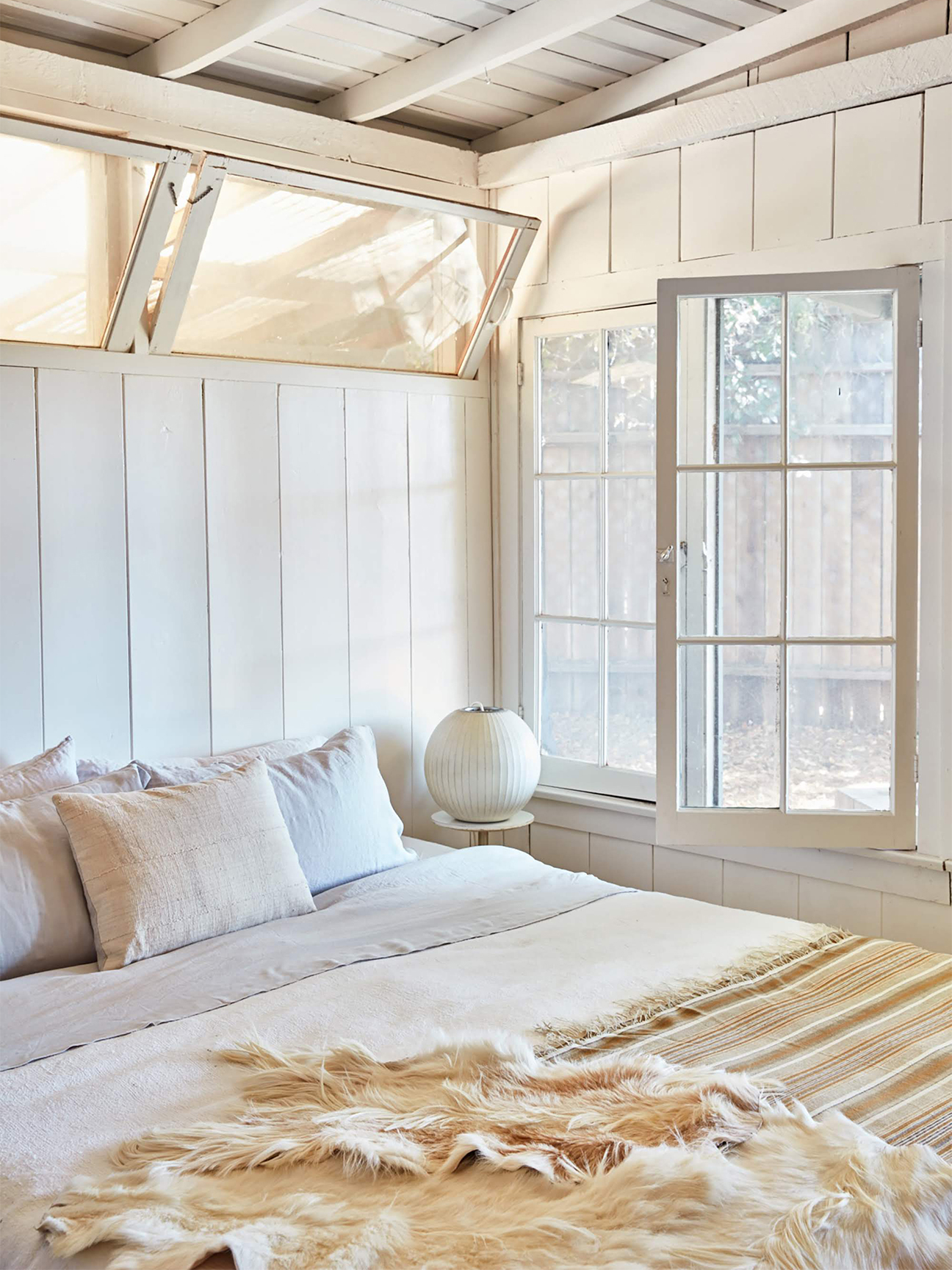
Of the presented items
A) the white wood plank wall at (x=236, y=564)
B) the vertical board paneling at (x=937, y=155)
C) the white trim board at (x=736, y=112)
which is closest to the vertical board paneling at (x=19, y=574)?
the white wood plank wall at (x=236, y=564)

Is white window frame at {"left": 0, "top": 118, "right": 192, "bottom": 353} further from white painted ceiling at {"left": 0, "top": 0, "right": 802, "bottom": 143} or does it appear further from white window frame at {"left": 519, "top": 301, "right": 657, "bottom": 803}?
white window frame at {"left": 519, "top": 301, "right": 657, "bottom": 803}

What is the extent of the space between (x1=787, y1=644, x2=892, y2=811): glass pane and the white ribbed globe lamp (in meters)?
0.79

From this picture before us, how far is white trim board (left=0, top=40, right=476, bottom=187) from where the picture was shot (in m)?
2.72

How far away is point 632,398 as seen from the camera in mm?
3430

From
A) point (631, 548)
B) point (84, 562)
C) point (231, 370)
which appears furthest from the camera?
point (631, 548)

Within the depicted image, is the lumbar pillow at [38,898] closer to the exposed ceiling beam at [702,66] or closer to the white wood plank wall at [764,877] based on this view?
the white wood plank wall at [764,877]

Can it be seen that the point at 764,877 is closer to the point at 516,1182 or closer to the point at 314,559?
the point at 314,559

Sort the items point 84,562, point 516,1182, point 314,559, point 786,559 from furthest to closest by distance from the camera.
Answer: point 314,559, point 786,559, point 84,562, point 516,1182

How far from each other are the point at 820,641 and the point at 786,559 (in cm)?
22

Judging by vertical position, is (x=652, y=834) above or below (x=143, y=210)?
below

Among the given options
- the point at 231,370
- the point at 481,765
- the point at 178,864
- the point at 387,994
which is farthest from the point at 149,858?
the point at 231,370

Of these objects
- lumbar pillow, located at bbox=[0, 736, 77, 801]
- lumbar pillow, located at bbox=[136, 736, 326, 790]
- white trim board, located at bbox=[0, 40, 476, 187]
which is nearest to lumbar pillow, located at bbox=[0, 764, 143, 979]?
lumbar pillow, located at bbox=[0, 736, 77, 801]

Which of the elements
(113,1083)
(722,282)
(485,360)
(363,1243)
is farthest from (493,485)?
(363,1243)

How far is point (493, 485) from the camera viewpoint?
3838mm
